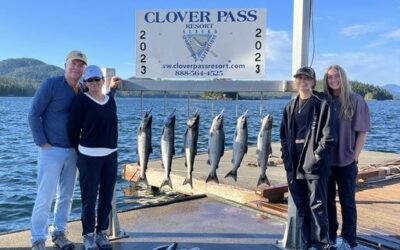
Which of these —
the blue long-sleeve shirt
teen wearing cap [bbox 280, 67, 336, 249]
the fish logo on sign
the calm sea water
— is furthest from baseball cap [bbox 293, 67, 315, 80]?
the blue long-sleeve shirt

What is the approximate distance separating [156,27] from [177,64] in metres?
0.51

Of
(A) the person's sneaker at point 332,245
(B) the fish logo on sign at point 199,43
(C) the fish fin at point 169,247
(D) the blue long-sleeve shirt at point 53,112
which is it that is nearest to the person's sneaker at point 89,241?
(C) the fish fin at point 169,247

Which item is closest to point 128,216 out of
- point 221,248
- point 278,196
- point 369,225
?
point 221,248

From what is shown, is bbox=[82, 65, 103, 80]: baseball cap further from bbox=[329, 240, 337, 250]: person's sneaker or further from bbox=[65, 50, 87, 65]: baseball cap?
bbox=[329, 240, 337, 250]: person's sneaker

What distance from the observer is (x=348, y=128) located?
192 inches

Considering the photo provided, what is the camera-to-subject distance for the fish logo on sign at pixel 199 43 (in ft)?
18.2

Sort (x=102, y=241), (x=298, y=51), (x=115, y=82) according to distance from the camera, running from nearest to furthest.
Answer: (x=102, y=241)
(x=298, y=51)
(x=115, y=82)

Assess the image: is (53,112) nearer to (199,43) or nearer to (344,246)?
(199,43)

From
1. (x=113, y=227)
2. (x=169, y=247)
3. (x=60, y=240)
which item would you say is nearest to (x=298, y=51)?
(x=169, y=247)

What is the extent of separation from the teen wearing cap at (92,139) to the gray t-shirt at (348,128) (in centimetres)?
232

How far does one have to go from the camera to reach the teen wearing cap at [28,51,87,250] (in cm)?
473

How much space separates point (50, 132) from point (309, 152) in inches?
104

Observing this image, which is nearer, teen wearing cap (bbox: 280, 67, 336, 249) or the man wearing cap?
teen wearing cap (bbox: 280, 67, 336, 249)

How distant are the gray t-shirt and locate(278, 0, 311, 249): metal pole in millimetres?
677
